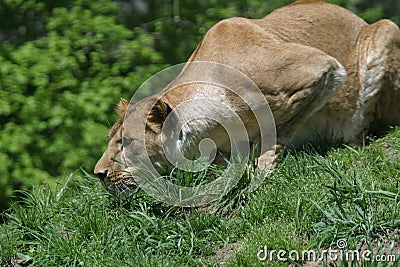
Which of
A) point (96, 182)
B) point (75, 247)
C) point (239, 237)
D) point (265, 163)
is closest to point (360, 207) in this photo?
point (239, 237)

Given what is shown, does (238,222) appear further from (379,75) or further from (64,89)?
(64,89)

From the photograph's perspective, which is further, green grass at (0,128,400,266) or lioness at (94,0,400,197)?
lioness at (94,0,400,197)

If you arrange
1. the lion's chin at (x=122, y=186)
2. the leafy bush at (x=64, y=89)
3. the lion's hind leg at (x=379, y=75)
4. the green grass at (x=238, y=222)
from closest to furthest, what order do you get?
the green grass at (x=238, y=222)
the lion's chin at (x=122, y=186)
the lion's hind leg at (x=379, y=75)
the leafy bush at (x=64, y=89)

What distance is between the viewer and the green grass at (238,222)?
4672 mm

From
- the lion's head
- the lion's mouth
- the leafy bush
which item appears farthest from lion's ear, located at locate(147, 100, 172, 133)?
the leafy bush

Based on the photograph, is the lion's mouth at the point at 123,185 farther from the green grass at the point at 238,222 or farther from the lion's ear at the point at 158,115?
the lion's ear at the point at 158,115

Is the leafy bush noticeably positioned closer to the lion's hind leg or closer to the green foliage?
the green foliage

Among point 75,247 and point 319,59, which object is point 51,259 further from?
point 319,59

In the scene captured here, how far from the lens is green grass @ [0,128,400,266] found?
4.67 metres

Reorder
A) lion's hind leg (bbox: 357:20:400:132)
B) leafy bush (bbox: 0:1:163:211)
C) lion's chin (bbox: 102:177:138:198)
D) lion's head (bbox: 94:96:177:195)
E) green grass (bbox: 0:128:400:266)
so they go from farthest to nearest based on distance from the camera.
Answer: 1. leafy bush (bbox: 0:1:163:211)
2. lion's hind leg (bbox: 357:20:400:132)
3. lion's head (bbox: 94:96:177:195)
4. lion's chin (bbox: 102:177:138:198)
5. green grass (bbox: 0:128:400:266)

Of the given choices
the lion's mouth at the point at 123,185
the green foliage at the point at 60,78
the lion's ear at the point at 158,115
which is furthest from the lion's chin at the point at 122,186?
the green foliage at the point at 60,78

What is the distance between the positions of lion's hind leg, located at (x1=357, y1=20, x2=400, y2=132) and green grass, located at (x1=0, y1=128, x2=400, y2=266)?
75 cm

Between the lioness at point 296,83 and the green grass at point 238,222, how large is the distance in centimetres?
39

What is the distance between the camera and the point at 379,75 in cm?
677
